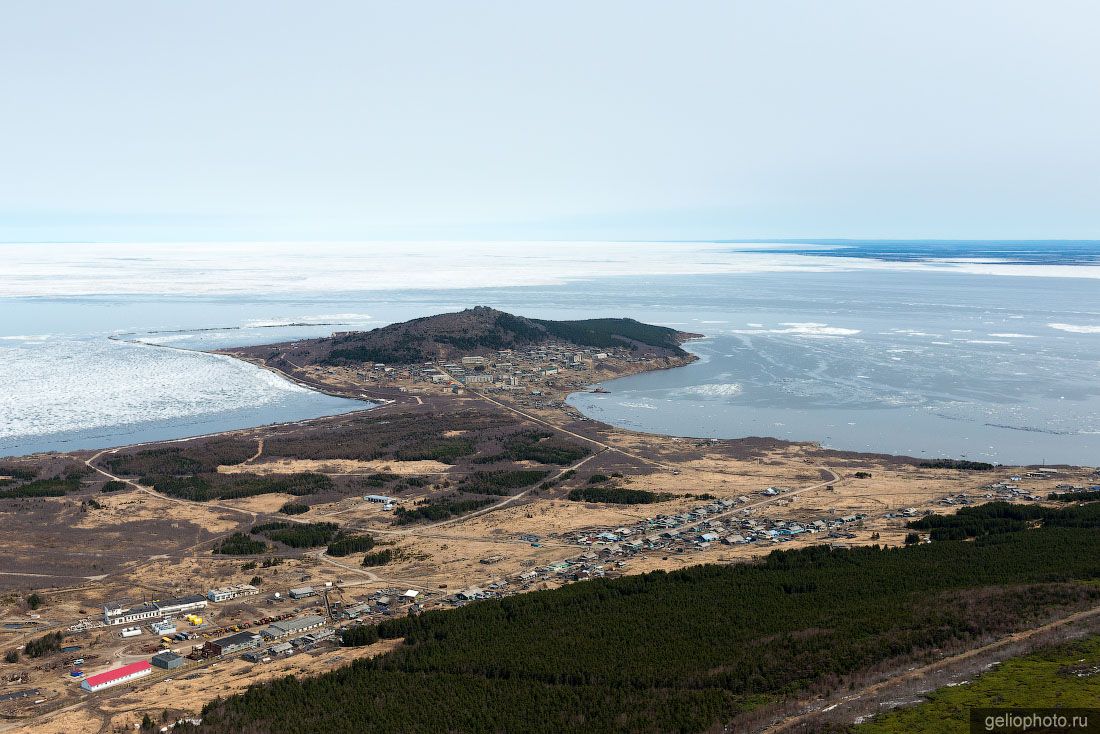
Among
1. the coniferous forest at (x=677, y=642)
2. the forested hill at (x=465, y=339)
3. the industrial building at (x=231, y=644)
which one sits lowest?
the industrial building at (x=231, y=644)

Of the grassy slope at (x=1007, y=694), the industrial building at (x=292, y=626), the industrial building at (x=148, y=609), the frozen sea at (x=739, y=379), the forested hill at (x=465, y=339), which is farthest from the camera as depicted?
the forested hill at (x=465, y=339)

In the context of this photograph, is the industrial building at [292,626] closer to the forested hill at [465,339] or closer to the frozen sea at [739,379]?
the frozen sea at [739,379]

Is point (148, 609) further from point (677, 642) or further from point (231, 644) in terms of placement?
point (677, 642)

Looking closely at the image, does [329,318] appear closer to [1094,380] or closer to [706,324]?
[706,324]

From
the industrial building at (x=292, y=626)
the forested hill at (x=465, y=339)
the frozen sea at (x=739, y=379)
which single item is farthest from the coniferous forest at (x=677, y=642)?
the forested hill at (x=465, y=339)

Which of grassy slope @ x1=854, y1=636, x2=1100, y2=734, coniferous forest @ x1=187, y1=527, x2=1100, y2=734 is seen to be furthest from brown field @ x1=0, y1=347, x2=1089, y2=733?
grassy slope @ x1=854, y1=636, x2=1100, y2=734

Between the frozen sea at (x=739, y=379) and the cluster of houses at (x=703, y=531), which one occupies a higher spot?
the frozen sea at (x=739, y=379)

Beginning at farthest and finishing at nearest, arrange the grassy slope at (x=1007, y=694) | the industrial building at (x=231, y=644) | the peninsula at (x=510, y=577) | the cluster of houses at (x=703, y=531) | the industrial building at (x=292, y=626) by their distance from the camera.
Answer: the cluster of houses at (x=703, y=531) → the industrial building at (x=292, y=626) → the industrial building at (x=231, y=644) → the peninsula at (x=510, y=577) → the grassy slope at (x=1007, y=694)

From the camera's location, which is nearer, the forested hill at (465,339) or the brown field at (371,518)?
the brown field at (371,518)
